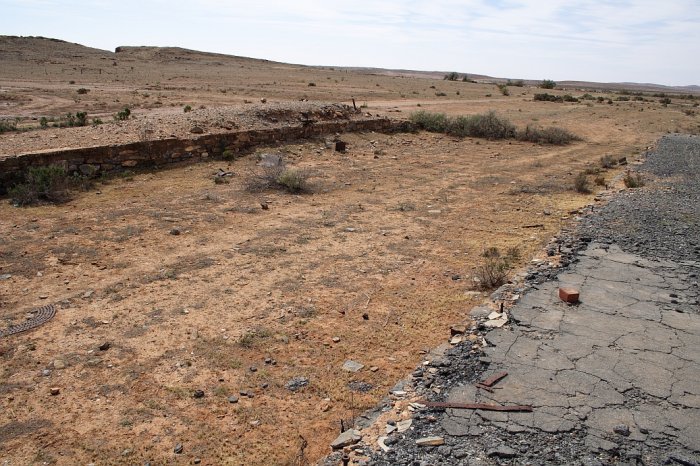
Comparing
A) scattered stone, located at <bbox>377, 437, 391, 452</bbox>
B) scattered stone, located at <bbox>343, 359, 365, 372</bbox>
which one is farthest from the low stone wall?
scattered stone, located at <bbox>377, 437, 391, 452</bbox>

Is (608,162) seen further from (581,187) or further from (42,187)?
(42,187)

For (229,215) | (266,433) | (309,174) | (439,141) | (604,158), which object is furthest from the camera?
(439,141)

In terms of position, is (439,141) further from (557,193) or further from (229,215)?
(229,215)

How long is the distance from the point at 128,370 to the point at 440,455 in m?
2.89

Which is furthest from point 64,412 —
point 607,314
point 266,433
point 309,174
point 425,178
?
point 425,178

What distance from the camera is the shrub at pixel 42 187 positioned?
8.98m

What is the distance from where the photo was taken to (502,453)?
2.98 metres

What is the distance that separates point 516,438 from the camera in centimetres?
311

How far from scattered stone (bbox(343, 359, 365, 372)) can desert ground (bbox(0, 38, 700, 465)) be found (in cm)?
6

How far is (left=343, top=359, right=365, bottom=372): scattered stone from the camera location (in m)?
4.63

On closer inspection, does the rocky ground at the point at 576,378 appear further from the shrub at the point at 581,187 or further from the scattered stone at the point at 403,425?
the shrub at the point at 581,187

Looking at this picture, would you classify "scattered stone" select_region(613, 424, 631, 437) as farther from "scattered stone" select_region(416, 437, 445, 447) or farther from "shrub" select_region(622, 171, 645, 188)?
"shrub" select_region(622, 171, 645, 188)

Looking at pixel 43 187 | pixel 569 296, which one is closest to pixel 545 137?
pixel 569 296

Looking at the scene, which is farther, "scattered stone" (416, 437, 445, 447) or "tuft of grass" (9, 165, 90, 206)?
"tuft of grass" (9, 165, 90, 206)
